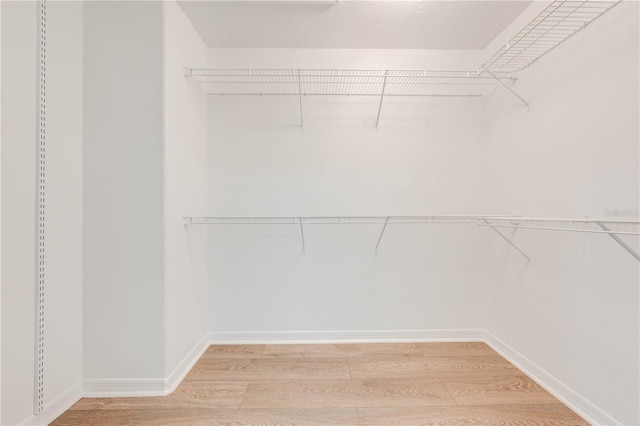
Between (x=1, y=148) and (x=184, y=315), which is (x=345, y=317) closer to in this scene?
(x=184, y=315)

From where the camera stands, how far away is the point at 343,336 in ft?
7.39

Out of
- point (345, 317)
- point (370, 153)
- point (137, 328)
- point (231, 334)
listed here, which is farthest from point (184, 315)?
point (370, 153)

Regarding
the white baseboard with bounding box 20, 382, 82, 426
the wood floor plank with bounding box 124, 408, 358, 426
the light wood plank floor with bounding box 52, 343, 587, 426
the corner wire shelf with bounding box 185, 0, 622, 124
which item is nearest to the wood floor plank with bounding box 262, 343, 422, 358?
the light wood plank floor with bounding box 52, 343, 587, 426

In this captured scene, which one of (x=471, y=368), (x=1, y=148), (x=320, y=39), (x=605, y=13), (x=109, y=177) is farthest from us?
(x=320, y=39)

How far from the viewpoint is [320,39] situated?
2166 mm

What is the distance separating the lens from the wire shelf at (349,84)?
221 centimetres

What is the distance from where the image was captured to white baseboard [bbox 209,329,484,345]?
2.24 meters

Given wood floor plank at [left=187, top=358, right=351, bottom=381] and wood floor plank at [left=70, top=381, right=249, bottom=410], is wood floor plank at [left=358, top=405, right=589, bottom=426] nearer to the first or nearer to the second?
wood floor plank at [left=187, top=358, right=351, bottom=381]

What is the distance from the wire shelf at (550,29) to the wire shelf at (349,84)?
25 cm

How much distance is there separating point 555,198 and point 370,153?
3.99ft

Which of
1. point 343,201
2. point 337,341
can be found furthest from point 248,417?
point 343,201

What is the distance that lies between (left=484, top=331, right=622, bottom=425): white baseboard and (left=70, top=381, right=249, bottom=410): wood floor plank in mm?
1758

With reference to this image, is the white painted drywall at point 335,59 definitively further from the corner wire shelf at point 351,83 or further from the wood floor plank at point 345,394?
the wood floor plank at point 345,394

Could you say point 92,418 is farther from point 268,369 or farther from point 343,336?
point 343,336
